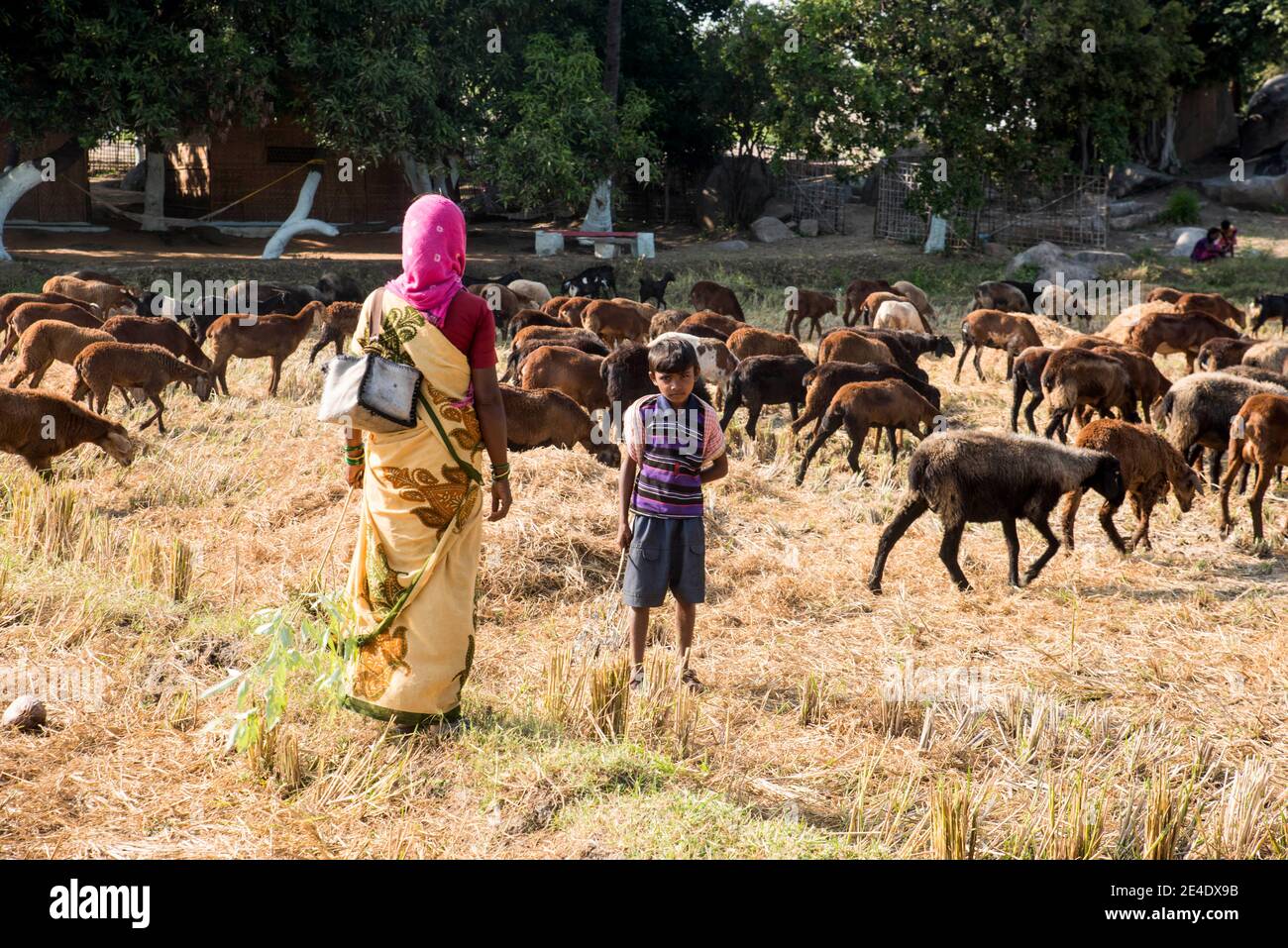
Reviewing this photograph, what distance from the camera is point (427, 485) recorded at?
5.23 metres

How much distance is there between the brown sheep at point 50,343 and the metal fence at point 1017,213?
2019 centimetres

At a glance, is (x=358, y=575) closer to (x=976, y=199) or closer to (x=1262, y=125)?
Answer: (x=976, y=199)

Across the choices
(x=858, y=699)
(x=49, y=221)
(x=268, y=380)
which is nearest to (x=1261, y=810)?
(x=858, y=699)

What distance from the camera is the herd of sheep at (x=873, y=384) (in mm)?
8359

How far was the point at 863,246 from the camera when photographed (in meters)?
29.5

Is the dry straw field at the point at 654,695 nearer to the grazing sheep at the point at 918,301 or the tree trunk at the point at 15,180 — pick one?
the grazing sheep at the point at 918,301

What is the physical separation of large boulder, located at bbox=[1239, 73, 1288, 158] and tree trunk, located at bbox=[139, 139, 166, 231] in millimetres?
30666

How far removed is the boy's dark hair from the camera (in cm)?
576

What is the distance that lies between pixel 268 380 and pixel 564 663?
9711 millimetres

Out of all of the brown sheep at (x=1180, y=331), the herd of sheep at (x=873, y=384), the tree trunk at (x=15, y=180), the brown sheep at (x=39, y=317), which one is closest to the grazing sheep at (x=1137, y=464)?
the herd of sheep at (x=873, y=384)

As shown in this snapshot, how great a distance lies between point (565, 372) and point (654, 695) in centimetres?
626

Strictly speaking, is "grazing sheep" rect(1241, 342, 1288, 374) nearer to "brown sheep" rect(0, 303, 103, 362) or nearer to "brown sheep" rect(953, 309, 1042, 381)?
"brown sheep" rect(953, 309, 1042, 381)

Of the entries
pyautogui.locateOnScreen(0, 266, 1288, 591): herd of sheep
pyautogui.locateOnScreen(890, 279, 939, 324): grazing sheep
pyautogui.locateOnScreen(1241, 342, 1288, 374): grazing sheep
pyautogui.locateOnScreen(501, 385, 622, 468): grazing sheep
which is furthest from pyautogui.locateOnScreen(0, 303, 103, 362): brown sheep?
pyautogui.locateOnScreen(1241, 342, 1288, 374): grazing sheep

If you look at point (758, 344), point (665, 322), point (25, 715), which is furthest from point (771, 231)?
point (25, 715)
